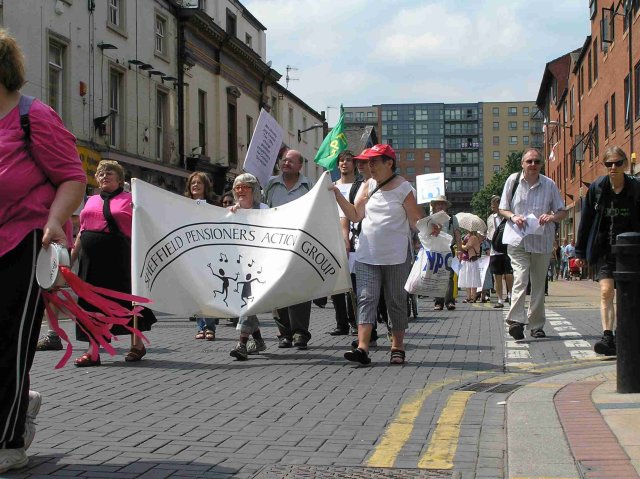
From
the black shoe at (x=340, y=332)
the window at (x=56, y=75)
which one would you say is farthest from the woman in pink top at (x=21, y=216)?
the window at (x=56, y=75)

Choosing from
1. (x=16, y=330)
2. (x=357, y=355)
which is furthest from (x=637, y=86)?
(x=16, y=330)

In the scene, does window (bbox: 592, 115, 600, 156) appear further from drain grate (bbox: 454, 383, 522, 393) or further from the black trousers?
the black trousers

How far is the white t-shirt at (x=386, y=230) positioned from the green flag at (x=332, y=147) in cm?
768

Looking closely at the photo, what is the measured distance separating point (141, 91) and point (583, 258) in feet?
79.0

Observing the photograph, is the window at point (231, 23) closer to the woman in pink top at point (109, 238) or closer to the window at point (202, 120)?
the window at point (202, 120)

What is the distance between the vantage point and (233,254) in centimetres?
841

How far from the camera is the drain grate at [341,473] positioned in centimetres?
407

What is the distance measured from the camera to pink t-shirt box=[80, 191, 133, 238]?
27.4 ft

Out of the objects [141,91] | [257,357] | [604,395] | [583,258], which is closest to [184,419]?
[604,395]

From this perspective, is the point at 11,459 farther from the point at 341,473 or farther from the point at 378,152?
the point at 378,152

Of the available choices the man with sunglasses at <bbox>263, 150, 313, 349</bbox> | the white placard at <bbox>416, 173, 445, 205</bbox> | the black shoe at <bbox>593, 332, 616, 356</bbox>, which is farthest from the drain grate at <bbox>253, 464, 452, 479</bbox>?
the white placard at <bbox>416, 173, 445, 205</bbox>

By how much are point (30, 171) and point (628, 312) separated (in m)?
3.75

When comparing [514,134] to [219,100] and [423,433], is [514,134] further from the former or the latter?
[423,433]

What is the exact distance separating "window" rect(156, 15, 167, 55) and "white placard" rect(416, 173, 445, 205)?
36.3ft
